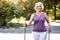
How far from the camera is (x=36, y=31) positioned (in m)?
5.55

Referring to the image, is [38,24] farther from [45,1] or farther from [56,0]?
[56,0]

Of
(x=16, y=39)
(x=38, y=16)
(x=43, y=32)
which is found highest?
(x=38, y=16)

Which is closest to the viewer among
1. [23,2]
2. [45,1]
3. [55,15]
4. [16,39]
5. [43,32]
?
[43,32]

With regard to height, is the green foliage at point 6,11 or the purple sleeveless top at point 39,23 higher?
the green foliage at point 6,11

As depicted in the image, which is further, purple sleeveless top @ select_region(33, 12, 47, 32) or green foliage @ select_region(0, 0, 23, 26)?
green foliage @ select_region(0, 0, 23, 26)

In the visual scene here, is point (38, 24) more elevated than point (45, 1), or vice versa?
Result: point (45, 1)

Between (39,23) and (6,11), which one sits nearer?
(39,23)

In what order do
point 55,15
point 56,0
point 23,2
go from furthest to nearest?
point 55,15, point 23,2, point 56,0

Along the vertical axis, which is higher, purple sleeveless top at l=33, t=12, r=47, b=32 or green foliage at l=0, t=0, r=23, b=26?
green foliage at l=0, t=0, r=23, b=26

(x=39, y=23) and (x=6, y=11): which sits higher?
(x=6, y=11)

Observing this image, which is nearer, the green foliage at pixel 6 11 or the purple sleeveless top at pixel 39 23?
the purple sleeveless top at pixel 39 23

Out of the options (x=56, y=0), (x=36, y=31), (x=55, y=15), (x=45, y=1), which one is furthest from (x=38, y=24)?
(x=55, y=15)

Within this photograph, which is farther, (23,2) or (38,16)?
(23,2)

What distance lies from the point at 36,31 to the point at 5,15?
13.0m
